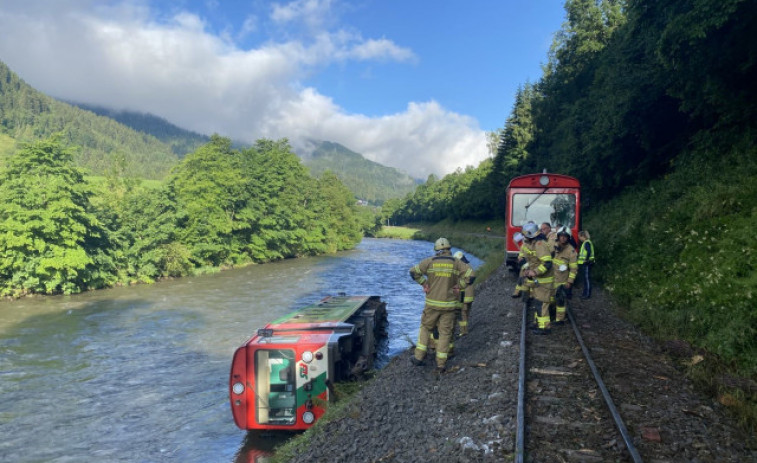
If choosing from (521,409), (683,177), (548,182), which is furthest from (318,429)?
(683,177)

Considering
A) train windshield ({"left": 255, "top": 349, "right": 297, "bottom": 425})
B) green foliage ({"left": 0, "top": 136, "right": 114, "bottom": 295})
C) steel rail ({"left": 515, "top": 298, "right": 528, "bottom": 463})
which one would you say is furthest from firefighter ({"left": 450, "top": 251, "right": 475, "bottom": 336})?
green foliage ({"left": 0, "top": 136, "right": 114, "bottom": 295})

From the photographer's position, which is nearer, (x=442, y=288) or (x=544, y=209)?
(x=442, y=288)

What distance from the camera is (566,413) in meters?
6.25

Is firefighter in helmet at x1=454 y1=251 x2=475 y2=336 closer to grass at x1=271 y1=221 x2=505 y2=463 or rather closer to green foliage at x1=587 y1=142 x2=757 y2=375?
grass at x1=271 y1=221 x2=505 y2=463

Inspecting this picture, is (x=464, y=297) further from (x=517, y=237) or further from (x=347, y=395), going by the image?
(x=517, y=237)

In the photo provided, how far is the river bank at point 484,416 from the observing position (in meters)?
5.53

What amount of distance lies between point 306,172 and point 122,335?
42.5m

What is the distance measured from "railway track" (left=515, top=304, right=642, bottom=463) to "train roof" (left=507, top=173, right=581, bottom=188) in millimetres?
8520

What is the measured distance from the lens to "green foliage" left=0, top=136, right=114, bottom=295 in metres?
24.9

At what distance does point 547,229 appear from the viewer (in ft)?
42.0

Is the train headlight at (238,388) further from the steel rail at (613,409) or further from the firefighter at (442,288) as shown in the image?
the steel rail at (613,409)

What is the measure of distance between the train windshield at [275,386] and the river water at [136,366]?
3.10 ft

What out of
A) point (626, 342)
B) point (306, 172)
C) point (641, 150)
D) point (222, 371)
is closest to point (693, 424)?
point (626, 342)

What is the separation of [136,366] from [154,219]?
874 inches
